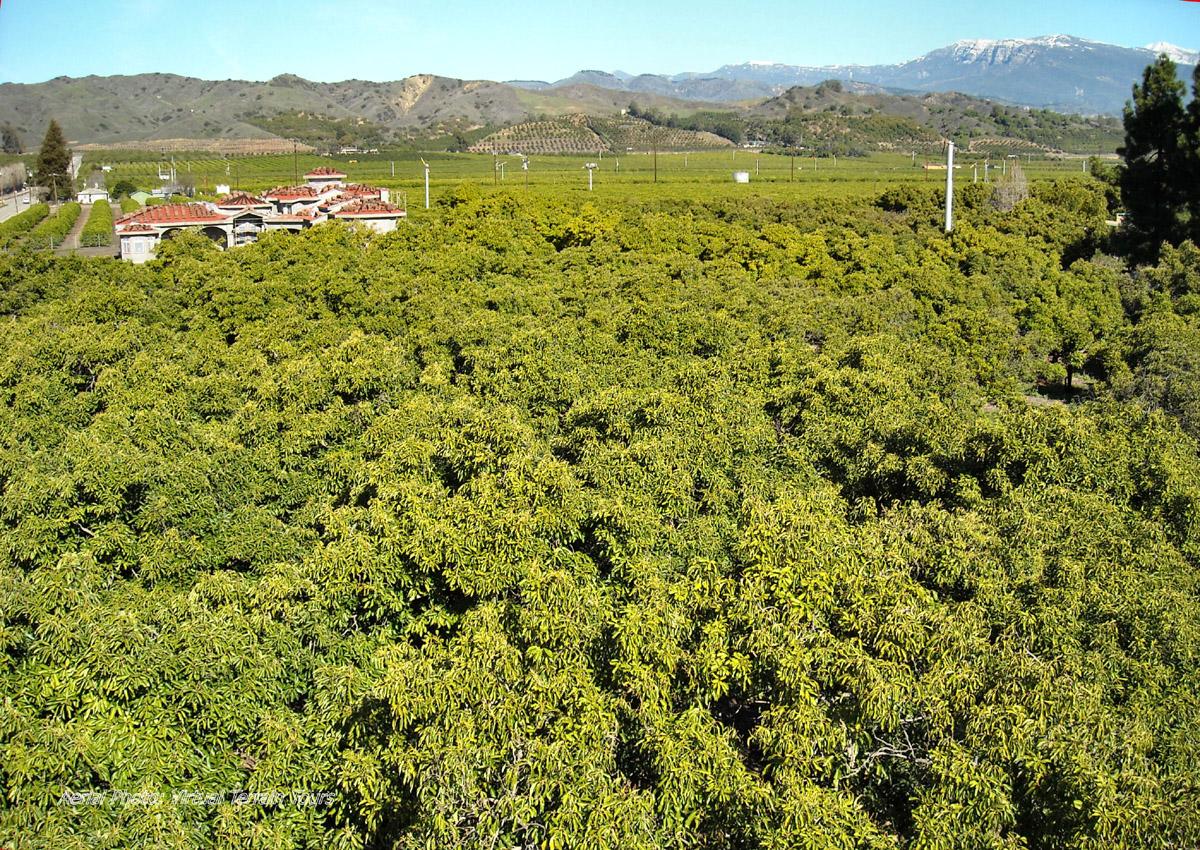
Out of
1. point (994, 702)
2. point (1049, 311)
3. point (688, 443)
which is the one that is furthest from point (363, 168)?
point (994, 702)

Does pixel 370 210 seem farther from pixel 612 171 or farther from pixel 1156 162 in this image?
pixel 612 171

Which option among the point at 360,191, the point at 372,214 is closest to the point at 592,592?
the point at 372,214

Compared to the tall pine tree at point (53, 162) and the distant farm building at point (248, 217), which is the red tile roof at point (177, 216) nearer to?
the distant farm building at point (248, 217)

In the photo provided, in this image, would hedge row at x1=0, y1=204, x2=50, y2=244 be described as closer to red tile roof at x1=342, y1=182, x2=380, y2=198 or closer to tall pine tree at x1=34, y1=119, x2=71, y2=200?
tall pine tree at x1=34, y1=119, x2=71, y2=200

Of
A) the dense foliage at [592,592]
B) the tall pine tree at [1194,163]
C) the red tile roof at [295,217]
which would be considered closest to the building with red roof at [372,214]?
the red tile roof at [295,217]

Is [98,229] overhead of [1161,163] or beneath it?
beneath

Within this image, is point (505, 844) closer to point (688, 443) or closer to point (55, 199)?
point (688, 443)
